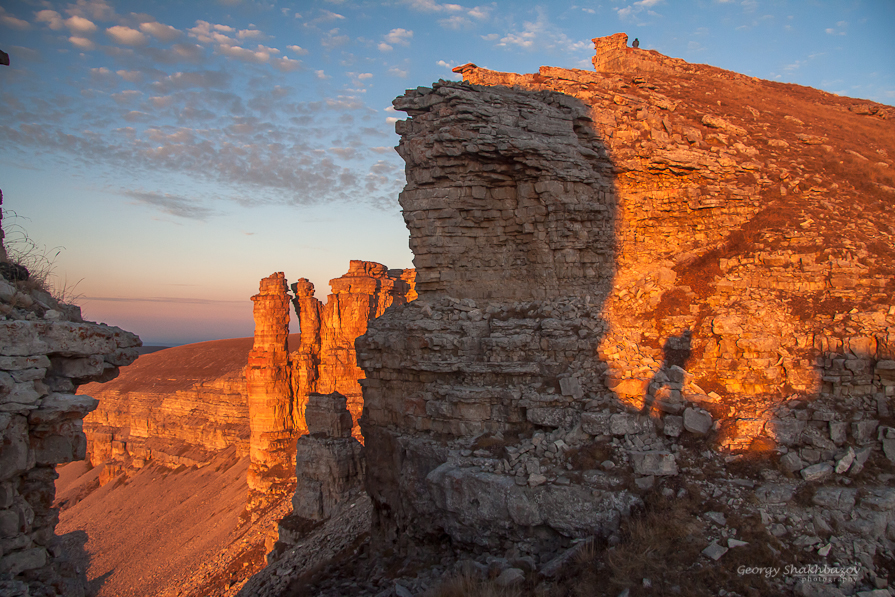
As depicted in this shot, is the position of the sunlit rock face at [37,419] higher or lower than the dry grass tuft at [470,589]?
higher

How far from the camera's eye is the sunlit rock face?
5.18 m

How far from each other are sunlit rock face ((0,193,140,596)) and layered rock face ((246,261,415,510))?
26.2 m

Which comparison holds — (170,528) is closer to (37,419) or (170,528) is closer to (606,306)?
(37,419)

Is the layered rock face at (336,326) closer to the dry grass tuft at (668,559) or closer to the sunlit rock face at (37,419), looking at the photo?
the sunlit rock face at (37,419)

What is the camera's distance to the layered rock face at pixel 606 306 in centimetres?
717

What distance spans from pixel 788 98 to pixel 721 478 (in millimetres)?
17378

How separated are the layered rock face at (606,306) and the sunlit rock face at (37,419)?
212 inches

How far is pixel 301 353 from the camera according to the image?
3372 centimetres

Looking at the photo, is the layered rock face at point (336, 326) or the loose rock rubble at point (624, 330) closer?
the loose rock rubble at point (624, 330)

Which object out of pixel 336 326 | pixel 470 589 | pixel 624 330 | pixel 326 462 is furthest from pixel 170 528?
pixel 624 330

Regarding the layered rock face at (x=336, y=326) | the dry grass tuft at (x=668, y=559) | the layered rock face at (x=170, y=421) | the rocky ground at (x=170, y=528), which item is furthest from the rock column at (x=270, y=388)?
the dry grass tuft at (x=668, y=559)

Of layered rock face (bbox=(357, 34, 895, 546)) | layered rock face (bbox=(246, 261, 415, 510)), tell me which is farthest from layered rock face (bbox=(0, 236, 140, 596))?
layered rock face (bbox=(246, 261, 415, 510))

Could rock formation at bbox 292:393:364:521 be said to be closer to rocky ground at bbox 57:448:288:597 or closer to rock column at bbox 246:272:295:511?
rocky ground at bbox 57:448:288:597

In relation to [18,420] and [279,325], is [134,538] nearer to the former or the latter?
[279,325]
